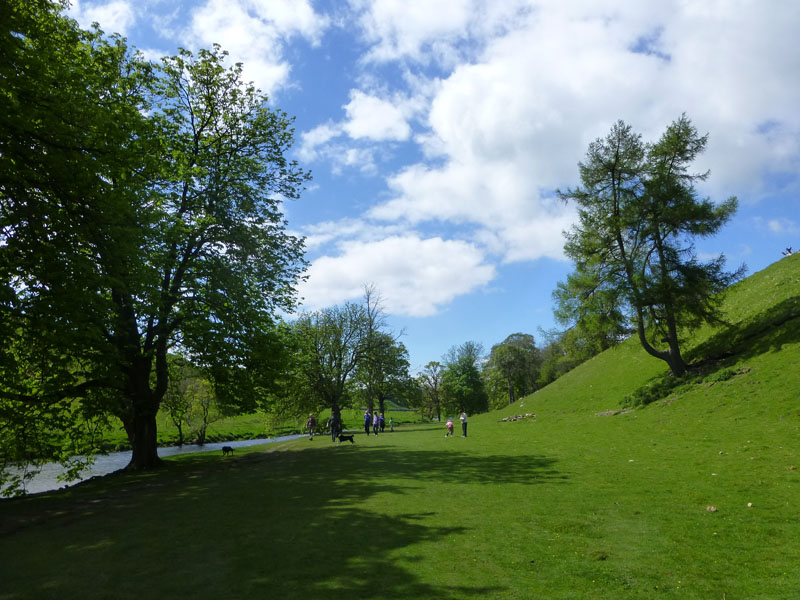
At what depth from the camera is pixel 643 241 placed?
33.5m

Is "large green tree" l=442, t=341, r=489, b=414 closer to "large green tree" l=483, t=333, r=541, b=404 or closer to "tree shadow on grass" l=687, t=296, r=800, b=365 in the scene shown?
"large green tree" l=483, t=333, r=541, b=404

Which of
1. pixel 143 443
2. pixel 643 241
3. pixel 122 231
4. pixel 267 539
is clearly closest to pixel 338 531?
pixel 267 539

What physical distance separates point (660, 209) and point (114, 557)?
117 ft

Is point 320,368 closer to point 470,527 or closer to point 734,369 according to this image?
point 734,369

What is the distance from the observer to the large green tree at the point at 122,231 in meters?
11.8

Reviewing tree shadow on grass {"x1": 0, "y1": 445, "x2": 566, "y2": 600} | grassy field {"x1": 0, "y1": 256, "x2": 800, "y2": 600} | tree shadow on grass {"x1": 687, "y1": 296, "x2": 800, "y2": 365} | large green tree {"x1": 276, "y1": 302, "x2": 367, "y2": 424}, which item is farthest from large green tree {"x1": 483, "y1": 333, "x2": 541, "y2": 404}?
tree shadow on grass {"x1": 0, "y1": 445, "x2": 566, "y2": 600}

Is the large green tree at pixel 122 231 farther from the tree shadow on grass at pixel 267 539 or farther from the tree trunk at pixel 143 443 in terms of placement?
the tree shadow on grass at pixel 267 539

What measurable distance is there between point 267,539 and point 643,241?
33.4 m

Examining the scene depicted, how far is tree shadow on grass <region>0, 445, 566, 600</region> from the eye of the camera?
6.16 meters

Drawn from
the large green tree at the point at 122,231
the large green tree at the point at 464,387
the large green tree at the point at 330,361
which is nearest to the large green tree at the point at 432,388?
the large green tree at the point at 464,387

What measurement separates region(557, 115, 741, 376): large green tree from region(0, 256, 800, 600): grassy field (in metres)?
12.1

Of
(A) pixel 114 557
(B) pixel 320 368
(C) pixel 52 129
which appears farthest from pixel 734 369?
(B) pixel 320 368

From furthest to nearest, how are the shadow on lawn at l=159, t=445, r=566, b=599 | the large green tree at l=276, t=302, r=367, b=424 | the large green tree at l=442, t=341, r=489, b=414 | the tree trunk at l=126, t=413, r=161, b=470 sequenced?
the large green tree at l=442, t=341, r=489, b=414 < the large green tree at l=276, t=302, r=367, b=424 < the tree trunk at l=126, t=413, r=161, b=470 < the shadow on lawn at l=159, t=445, r=566, b=599

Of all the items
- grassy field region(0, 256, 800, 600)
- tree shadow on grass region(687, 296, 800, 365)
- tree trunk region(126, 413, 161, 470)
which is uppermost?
tree shadow on grass region(687, 296, 800, 365)
